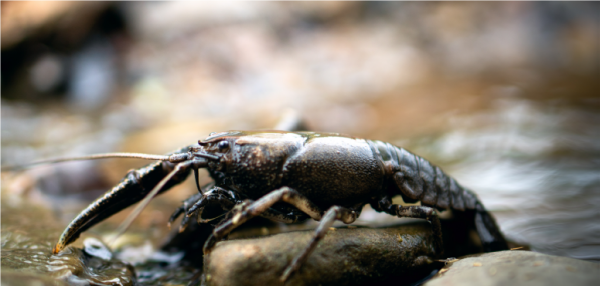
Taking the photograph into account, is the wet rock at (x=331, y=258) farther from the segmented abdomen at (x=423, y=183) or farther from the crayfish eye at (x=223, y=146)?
the crayfish eye at (x=223, y=146)

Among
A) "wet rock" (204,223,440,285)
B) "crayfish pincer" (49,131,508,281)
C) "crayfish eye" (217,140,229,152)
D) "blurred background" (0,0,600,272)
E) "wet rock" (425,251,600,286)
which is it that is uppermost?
"blurred background" (0,0,600,272)

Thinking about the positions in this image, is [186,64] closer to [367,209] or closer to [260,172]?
[367,209]

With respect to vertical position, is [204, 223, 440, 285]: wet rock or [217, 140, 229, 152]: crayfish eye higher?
[217, 140, 229, 152]: crayfish eye

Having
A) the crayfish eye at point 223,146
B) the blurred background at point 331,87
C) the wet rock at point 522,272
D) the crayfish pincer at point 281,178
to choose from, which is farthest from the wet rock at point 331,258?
the blurred background at point 331,87

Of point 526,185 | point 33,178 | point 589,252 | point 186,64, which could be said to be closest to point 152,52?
point 186,64

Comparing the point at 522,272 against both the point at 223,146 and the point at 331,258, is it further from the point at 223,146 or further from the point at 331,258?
the point at 223,146

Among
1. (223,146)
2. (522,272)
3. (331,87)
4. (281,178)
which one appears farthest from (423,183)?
(331,87)

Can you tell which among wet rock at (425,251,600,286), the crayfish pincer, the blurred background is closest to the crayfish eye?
the crayfish pincer

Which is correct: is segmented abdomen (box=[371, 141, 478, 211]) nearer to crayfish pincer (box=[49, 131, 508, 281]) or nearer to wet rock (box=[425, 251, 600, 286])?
crayfish pincer (box=[49, 131, 508, 281])
